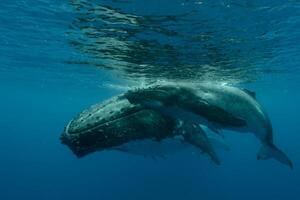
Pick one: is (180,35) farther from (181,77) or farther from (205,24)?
(181,77)

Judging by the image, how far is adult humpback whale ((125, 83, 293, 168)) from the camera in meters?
7.40

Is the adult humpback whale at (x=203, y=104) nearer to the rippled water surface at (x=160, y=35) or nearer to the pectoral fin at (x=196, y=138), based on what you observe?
the pectoral fin at (x=196, y=138)

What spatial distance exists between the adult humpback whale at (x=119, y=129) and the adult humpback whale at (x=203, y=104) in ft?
0.69

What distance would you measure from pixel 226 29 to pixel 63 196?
66.4 metres

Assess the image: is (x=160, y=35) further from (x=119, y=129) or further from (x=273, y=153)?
(x=119, y=129)

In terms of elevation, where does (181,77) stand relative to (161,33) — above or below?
below

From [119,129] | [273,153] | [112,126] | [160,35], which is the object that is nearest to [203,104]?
[119,129]

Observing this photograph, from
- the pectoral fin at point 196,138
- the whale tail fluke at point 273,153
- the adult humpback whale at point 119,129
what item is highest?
the adult humpback whale at point 119,129

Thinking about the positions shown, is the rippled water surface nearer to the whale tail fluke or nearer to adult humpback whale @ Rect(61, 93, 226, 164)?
the whale tail fluke

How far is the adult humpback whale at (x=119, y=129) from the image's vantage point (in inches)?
273

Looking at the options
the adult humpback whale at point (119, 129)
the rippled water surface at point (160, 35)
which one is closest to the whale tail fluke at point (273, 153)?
the adult humpback whale at point (119, 129)

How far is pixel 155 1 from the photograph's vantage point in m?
12.4

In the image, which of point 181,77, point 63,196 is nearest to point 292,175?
point 63,196

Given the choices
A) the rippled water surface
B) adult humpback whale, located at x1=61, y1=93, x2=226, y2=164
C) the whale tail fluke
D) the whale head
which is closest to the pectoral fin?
adult humpback whale, located at x1=61, y1=93, x2=226, y2=164
